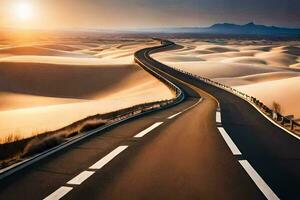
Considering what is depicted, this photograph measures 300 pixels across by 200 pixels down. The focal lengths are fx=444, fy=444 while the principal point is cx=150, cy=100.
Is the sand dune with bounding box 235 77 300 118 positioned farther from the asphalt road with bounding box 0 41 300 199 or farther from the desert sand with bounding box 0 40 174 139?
the asphalt road with bounding box 0 41 300 199

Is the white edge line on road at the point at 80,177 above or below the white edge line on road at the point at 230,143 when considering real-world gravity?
above

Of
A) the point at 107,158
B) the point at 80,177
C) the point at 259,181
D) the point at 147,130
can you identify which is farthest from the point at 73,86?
the point at 259,181

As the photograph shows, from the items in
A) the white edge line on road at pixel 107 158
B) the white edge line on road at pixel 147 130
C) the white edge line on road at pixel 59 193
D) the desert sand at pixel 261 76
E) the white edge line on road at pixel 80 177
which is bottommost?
the desert sand at pixel 261 76

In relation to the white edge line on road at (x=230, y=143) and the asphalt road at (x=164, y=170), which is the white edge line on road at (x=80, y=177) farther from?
the white edge line on road at (x=230, y=143)

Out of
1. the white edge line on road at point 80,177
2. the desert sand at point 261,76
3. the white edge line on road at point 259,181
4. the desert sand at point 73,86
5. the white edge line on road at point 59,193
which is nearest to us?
the white edge line on road at point 59,193

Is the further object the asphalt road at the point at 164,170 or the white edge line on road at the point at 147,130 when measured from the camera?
the white edge line on road at the point at 147,130

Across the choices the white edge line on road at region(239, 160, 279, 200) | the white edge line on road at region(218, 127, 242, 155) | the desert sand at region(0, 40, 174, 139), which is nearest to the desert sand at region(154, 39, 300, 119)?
the desert sand at region(0, 40, 174, 139)

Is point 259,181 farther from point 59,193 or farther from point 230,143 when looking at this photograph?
point 230,143

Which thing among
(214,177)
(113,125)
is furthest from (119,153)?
(113,125)

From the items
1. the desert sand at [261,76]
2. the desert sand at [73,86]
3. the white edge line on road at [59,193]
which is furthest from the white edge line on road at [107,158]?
the desert sand at [73,86]
